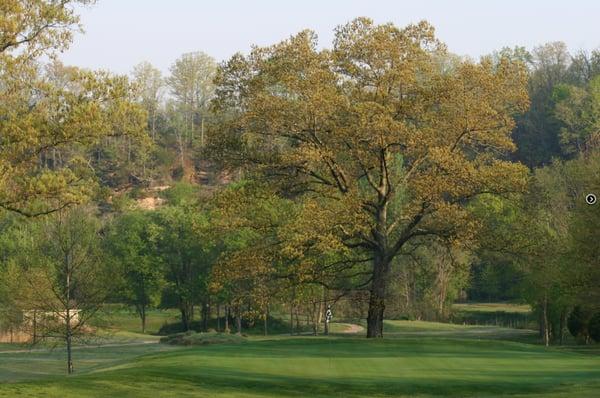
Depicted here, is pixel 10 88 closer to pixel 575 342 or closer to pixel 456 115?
pixel 456 115

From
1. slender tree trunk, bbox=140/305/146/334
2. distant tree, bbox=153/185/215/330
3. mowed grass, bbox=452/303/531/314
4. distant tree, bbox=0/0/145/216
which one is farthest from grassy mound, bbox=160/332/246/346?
mowed grass, bbox=452/303/531/314

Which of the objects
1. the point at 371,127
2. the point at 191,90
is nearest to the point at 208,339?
the point at 371,127

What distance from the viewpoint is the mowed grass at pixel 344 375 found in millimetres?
24328

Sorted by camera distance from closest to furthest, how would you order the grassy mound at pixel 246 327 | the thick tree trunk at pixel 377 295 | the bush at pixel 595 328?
the thick tree trunk at pixel 377 295, the bush at pixel 595 328, the grassy mound at pixel 246 327

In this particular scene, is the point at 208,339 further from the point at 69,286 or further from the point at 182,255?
the point at 182,255

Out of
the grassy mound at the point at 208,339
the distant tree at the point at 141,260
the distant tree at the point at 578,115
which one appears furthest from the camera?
the distant tree at the point at 578,115

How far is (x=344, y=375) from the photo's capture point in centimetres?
2802

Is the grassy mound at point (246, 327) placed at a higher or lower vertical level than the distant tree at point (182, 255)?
lower

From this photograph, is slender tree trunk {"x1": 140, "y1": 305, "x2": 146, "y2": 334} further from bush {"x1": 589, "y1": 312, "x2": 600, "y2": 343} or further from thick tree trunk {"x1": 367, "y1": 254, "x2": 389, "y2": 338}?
thick tree trunk {"x1": 367, "y1": 254, "x2": 389, "y2": 338}

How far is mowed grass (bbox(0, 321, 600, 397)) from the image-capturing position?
79.8 feet

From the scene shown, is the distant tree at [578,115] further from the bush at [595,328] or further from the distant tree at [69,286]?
the distant tree at [69,286]

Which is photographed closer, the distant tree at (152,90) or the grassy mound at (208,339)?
the grassy mound at (208,339)

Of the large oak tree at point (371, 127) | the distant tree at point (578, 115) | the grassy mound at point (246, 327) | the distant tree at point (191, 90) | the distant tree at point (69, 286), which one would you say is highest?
the distant tree at point (191, 90)

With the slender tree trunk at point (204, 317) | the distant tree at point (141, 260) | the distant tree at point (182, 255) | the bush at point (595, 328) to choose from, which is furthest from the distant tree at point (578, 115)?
the bush at point (595, 328)
